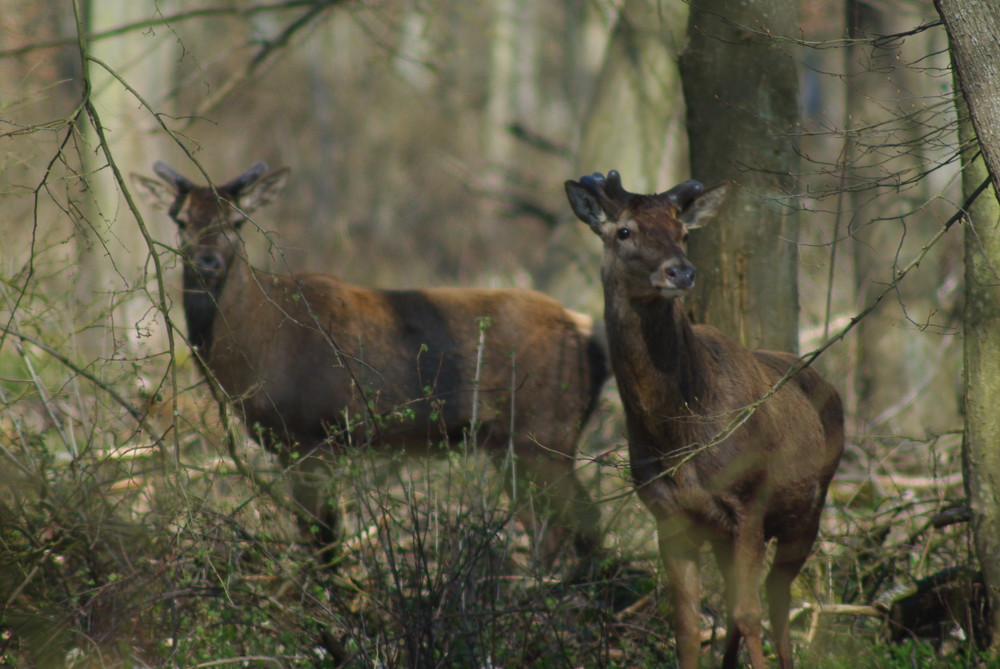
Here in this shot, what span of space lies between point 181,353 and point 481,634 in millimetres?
7242

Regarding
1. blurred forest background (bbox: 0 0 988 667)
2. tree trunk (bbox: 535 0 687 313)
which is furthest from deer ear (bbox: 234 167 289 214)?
tree trunk (bbox: 535 0 687 313)

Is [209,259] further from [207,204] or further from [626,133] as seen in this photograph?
[626,133]

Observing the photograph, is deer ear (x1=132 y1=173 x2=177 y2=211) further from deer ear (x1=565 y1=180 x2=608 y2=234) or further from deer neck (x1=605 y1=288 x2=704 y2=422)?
deer neck (x1=605 y1=288 x2=704 y2=422)

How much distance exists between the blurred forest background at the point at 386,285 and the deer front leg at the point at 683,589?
304 millimetres

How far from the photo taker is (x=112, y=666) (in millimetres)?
5086

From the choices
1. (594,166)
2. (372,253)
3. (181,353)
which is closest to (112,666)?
(181,353)

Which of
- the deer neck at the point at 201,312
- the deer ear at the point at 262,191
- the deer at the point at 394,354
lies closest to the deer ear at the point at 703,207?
the deer at the point at 394,354

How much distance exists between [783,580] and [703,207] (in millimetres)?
2051

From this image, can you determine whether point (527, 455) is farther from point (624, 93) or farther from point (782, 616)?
point (624, 93)

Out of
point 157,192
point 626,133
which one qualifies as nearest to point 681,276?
point 157,192

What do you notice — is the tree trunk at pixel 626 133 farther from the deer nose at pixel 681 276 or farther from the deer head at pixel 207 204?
the deer nose at pixel 681 276

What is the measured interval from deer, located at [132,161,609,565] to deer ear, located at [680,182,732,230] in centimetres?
221

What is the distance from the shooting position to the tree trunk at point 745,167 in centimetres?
646

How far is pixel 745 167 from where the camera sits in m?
6.50
